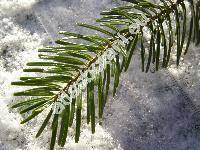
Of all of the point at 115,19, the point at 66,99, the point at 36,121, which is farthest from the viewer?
the point at 36,121

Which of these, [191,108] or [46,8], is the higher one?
[46,8]

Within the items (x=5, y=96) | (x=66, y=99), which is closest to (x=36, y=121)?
(x=5, y=96)

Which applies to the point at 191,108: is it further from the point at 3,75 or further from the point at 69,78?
the point at 3,75

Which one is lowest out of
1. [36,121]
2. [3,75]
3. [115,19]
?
[36,121]

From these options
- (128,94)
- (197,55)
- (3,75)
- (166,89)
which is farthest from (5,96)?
(197,55)

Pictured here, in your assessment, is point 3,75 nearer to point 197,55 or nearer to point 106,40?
point 106,40

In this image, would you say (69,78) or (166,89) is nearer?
(69,78)

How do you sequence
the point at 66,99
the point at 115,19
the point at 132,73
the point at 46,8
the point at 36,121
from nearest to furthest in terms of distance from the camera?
the point at 66,99 < the point at 115,19 < the point at 36,121 < the point at 132,73 < the point at 46,8
